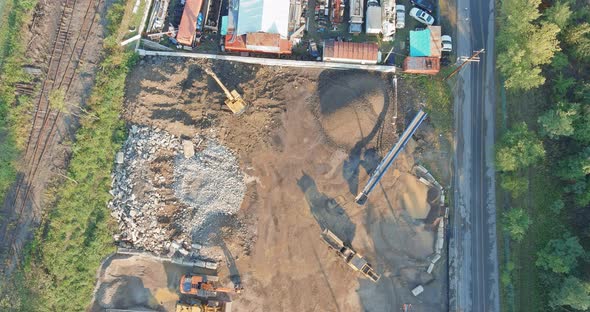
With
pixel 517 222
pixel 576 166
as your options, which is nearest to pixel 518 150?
pixel 576 166

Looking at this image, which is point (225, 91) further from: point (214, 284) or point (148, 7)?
point (214, 284)

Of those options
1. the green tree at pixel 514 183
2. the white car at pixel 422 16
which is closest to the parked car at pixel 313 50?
the white car at pixel 422 16

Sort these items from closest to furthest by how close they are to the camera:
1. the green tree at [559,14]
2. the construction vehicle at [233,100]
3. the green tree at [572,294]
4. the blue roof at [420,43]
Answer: the green tree at [572,294]
the green tree at [559,14]
the construction vehicle at [233,100]
the blue roof at [420,43]

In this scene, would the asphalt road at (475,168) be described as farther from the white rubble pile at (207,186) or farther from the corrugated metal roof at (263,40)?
the white rubble pile at (207,186)

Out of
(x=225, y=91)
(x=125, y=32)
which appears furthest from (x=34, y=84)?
(x=225, y=91)

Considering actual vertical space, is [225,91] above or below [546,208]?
above

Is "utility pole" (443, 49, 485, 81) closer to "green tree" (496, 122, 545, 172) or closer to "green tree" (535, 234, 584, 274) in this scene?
"green tree" (496, 122, 545, 172)

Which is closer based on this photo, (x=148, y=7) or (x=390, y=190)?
(x=390, y=190)
